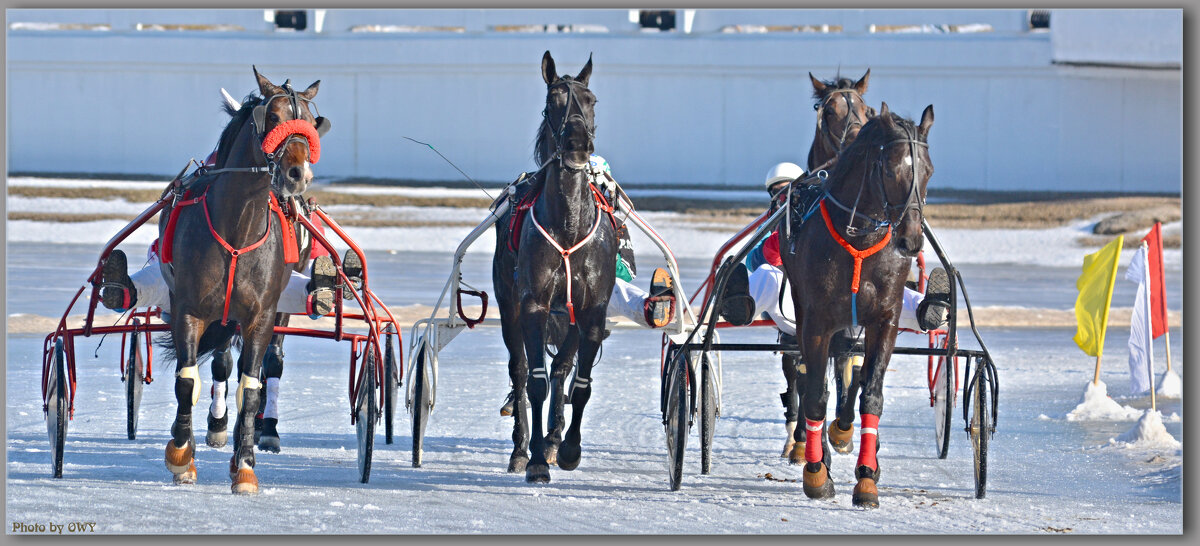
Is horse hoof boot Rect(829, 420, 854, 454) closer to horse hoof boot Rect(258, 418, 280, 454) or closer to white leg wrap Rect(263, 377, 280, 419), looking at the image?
horse hoof boot Rect(258, 418, 280, 454)

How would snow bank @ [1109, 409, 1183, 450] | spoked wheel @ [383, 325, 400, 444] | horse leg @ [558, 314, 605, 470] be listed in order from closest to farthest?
horse leg @ [558, 314, 605, 470]
spoked wheel @ [383, 325, 400, 444]
snow bank @ [1109, 409, 1183, 450]

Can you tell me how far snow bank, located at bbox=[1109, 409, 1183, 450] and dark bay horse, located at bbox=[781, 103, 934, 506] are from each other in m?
2.56

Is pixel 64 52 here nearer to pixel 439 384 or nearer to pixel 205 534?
pixel 439 384

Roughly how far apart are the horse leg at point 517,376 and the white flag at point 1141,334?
12.9 ft

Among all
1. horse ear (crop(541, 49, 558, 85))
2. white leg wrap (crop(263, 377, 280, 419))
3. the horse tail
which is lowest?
white leg wrap (crop(263, 377, 280, 419))

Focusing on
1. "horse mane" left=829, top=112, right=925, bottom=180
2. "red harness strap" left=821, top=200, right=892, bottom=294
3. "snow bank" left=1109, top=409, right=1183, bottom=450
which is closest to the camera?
"horse mane" left=829, top=112, right=925, bottom=180

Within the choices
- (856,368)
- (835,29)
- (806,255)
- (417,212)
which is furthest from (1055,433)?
(835,29)

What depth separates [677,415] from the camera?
800 centimetres

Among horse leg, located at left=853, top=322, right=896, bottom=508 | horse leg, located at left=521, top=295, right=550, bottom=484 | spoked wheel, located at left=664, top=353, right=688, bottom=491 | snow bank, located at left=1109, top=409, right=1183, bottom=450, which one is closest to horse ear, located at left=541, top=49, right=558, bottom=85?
horse leg, located at left=521, top=295, right=550, bottom=484

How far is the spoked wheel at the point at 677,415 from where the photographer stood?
7809 mm

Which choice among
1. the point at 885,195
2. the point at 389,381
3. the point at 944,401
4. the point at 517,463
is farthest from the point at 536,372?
the point at 944,401

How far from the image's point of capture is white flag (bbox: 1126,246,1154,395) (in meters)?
9.69

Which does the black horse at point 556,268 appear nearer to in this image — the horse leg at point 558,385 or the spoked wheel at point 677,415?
the horse leg at point 558,385

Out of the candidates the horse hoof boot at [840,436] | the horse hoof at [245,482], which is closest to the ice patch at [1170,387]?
the horse hoof boot at [840,436]
